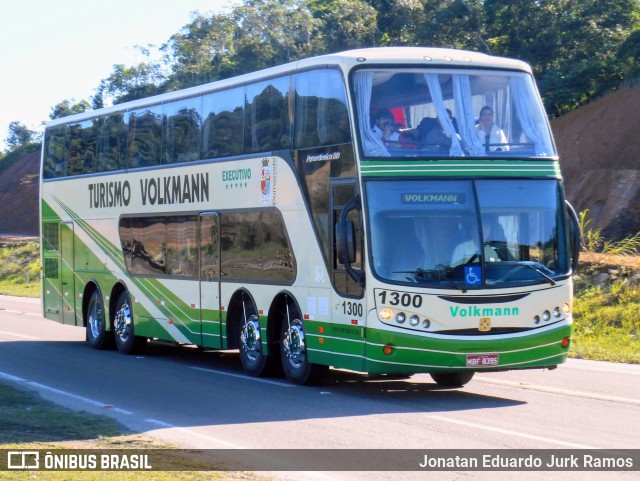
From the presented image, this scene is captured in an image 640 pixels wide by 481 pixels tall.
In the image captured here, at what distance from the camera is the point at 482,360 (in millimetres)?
12273

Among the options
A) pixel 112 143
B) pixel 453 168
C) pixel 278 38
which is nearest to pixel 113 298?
pixel 112 143

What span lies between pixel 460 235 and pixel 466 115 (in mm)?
1635

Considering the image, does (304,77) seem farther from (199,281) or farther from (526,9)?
(526,9)

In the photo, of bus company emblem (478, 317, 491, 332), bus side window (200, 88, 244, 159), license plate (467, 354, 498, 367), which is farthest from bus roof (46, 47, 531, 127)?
license plate (467, 354, 498, 367)

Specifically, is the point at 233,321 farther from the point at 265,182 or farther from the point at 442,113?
the point at 442,113

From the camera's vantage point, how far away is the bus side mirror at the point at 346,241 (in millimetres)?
12383

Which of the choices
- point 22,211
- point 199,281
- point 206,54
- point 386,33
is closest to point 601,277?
point 199,281

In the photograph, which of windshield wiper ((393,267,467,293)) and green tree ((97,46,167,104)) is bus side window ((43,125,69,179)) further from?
green tree ((97,46,167,104))

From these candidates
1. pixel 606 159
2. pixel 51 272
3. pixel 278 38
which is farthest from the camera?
pixel 278 38

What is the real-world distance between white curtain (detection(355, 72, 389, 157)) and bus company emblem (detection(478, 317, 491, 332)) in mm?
2238

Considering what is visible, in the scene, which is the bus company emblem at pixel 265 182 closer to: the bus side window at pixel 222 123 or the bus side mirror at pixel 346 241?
the bus side window at pixel 222 123

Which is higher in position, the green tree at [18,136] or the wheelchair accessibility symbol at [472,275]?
the green tree at [18,136]

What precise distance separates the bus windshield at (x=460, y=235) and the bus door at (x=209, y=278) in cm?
475

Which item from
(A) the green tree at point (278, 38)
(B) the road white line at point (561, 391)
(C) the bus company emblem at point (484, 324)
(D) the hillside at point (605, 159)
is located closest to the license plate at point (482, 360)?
(C) the bus company emblem at point (484, 324)
